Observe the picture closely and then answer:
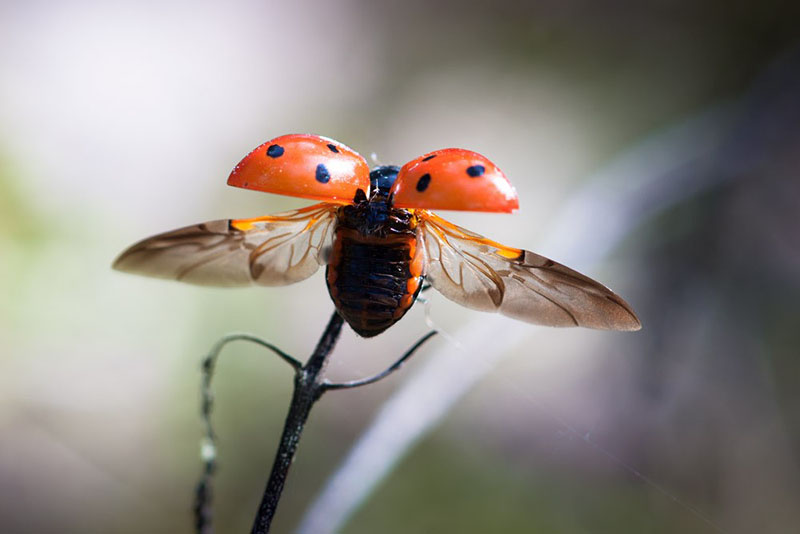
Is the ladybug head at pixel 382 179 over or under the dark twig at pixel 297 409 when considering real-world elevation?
over

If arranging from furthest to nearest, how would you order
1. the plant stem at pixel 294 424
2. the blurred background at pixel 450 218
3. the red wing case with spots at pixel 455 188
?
the blurred background at pixel 450 218, the red wing case with spots at pixel 455 188, the plant stem at pixel 294 424

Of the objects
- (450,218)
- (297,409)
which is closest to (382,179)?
(297,409)

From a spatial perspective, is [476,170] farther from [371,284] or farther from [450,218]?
[450,218]

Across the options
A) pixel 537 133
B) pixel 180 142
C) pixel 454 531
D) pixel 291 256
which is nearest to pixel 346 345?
pixel 454 531

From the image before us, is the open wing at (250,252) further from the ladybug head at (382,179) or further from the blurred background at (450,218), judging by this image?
the blurred background at (450,218)

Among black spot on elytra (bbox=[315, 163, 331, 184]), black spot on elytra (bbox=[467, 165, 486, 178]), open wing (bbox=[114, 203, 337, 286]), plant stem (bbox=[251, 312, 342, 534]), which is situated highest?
black spot on elytra (bbox=[467, 165, 486, 178])

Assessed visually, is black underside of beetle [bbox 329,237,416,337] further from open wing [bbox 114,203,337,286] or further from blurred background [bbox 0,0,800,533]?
blurred background [bbox 0,0,800,533]

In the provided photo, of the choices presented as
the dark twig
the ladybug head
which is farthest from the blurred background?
the dark twig

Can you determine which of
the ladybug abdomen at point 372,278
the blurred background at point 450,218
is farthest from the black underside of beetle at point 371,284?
the blurred background at point 450,218
